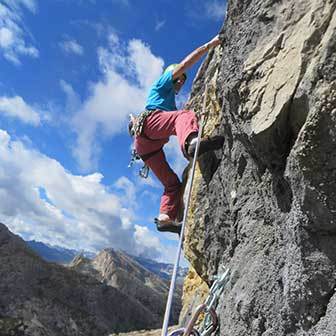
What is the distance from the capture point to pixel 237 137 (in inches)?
196

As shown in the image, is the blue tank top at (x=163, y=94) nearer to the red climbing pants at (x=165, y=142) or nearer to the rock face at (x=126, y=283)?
the red climbing pants at (x=165, y=142)

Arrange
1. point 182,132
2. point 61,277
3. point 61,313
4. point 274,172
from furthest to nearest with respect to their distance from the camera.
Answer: point 61,277 < point 61,313 < point 182,132 < point 274,172

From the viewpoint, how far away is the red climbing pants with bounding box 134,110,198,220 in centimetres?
615

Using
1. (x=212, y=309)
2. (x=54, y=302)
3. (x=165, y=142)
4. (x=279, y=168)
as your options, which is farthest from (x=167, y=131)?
(x=54, y=302)

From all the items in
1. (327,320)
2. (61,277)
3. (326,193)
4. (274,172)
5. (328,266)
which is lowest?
(327,320)

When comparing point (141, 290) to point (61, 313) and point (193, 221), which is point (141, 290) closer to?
point (61, 313)

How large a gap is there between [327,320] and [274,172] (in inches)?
56.5

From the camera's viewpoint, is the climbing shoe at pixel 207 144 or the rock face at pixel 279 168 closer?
the rock face at pixel 279 168

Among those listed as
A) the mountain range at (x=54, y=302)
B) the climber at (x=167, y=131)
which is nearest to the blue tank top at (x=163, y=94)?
the climber at (x=167, y=131)

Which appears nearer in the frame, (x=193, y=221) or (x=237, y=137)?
(x=237, y=137)

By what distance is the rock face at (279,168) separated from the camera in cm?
348

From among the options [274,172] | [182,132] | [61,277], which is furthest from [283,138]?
[61,277]

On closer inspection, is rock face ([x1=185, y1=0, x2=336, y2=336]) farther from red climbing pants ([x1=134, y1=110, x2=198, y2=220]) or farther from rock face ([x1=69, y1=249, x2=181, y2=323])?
rock face ([x1=69, y1=249, x2=181, y2=323])

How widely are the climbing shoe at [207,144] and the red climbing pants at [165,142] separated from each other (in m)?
0.16
